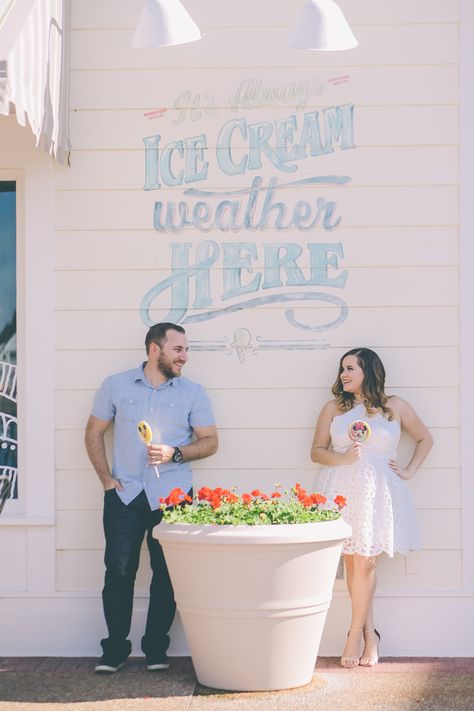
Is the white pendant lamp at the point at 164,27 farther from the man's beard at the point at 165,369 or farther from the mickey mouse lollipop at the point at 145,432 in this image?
the mickey mouse lollipop at the point at 145,432

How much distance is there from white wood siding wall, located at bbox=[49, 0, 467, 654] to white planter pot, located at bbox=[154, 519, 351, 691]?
37.2 inches

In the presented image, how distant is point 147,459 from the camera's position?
6109 mm

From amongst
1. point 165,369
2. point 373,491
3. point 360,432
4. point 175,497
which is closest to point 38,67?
point 165,369

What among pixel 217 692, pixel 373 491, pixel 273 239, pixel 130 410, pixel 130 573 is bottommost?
pixel 217 692

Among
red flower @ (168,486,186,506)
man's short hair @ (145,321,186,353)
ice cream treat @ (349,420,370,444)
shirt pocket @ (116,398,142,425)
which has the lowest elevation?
red flower @ (168,486,186,506)

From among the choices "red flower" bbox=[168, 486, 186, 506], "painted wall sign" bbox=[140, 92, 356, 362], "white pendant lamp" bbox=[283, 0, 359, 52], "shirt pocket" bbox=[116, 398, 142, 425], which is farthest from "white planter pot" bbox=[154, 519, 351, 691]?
"white pendant lamp" bbox=[283, 0, 359, 52]

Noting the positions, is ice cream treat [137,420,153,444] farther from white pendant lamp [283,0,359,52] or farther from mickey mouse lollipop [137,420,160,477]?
white pendant lamp [283,0,359,52]

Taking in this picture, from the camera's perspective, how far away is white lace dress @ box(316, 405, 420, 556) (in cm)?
599

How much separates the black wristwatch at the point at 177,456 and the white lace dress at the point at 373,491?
0.81 m

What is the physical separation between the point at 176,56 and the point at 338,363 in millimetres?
2037

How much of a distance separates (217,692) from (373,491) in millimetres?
1369

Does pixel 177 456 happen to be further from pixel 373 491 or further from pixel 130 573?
pixel 373 491

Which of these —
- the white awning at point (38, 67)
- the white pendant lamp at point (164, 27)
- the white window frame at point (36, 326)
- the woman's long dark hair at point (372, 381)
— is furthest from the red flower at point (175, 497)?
the white pendant lamp at point (164, 27)

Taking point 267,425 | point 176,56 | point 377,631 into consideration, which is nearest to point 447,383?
point 267,425
